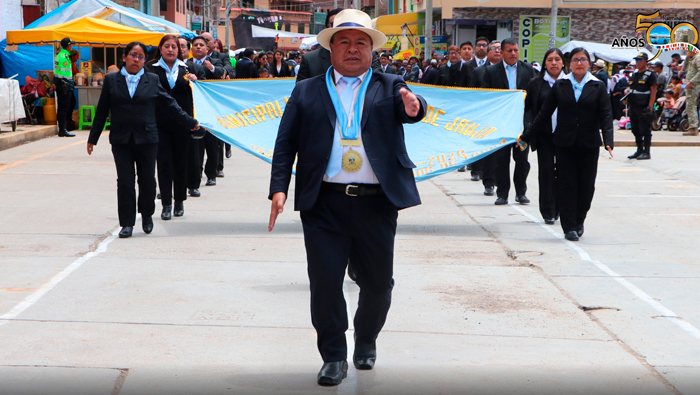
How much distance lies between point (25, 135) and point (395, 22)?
3503 centimetres

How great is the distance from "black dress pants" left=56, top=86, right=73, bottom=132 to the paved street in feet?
30.8

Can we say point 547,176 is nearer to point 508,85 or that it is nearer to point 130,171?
point 508,85

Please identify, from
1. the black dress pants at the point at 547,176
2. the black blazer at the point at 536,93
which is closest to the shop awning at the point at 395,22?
the black blazer at the point at 536,93

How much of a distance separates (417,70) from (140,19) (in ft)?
28.8

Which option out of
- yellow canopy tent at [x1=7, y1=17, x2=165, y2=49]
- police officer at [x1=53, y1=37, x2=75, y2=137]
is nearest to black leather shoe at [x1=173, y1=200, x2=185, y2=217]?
police officer at [x1=53, y1=37, x2=75, y2=137]

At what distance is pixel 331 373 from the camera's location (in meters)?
4.34

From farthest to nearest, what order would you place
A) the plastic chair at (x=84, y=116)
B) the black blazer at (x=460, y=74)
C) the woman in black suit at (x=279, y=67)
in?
the plastic chair at (x=84, y=116), the woman in black suit at (x=279, y=67), the black blazer at (x=460, y=74)

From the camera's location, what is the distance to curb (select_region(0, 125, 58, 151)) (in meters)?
17.0

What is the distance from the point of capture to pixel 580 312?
596 centimetres

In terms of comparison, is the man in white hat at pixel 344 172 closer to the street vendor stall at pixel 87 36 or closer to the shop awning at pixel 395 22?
the street vendor stall at pixel 87 36

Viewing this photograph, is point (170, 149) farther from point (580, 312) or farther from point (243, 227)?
point (580, 312)

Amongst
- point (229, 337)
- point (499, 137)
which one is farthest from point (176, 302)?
point (499, 137)

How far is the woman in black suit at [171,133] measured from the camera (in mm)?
9578

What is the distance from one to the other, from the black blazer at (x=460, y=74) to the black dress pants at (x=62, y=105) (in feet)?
30.4
